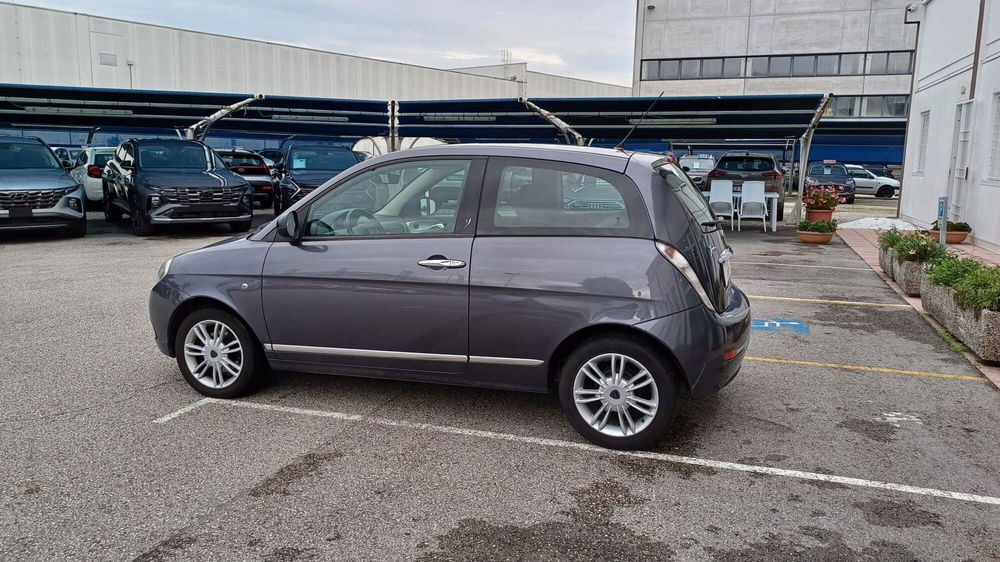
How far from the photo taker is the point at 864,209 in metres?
25.9

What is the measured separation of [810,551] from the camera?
320cm

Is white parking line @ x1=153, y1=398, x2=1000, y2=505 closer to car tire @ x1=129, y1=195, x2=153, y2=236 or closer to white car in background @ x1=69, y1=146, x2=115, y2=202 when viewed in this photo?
car tire @ x1=129, y1=195, x2=153, y2=236

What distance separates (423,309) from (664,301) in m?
1.36

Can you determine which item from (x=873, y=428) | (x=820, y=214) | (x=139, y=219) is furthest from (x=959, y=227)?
(x=139, y=219)

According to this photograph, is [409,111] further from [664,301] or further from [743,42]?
[743,42]

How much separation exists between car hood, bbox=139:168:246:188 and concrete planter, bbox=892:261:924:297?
11.1 meters

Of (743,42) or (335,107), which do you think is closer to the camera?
(335,107)

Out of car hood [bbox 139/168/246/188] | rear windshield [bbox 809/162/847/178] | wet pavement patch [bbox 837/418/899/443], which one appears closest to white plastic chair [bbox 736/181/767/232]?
car hood [bbox 139/168/246/188]

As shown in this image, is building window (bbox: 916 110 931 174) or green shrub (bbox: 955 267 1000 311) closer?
green shrub (bbox: 955 267 1000 311)

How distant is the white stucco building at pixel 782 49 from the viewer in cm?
4606

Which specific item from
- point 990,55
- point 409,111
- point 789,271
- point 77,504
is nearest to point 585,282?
point 77,504

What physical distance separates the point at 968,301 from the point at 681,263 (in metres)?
3.63

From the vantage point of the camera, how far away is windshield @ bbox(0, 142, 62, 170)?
13.5 m

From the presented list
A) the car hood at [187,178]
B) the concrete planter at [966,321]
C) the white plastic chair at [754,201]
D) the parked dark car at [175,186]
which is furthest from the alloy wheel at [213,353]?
the white plastic chair at [754,201]
